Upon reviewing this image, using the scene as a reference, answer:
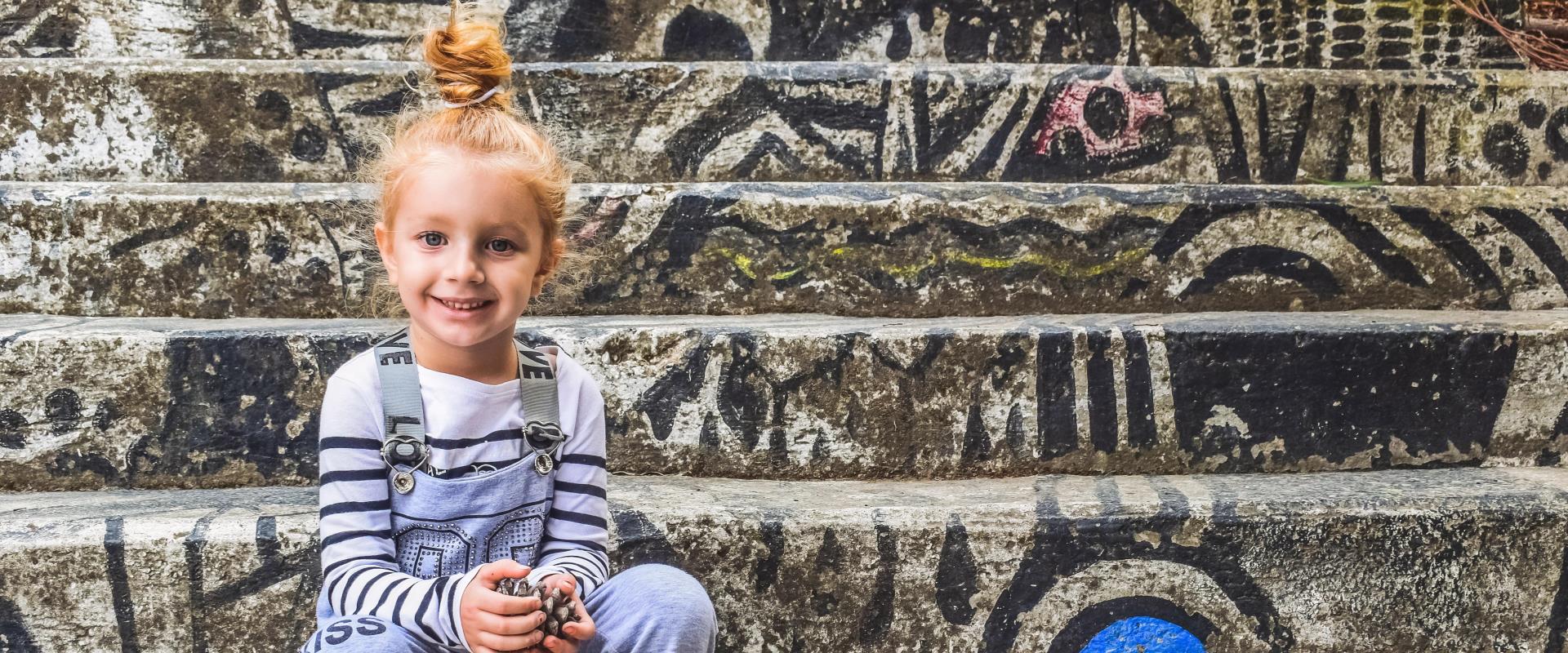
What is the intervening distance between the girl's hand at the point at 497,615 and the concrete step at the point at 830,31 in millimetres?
1822

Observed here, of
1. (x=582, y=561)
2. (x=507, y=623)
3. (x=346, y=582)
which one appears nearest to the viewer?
(x=507, y=623)

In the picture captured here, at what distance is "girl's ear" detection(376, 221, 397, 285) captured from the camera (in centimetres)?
147

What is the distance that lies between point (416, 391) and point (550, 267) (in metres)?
0.25

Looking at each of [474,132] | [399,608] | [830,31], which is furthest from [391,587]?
[830,31]

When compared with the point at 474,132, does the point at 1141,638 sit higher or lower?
lower

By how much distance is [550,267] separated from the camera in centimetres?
155

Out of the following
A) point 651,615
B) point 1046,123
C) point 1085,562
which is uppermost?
point 1046,123

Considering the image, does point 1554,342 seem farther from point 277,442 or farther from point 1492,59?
point 277,442

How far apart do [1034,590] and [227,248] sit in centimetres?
171

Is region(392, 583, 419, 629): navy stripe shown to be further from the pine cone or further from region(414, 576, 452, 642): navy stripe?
the pine cone

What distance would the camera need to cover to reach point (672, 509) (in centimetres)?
185

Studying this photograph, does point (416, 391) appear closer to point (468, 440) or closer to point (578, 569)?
point (468, 440)

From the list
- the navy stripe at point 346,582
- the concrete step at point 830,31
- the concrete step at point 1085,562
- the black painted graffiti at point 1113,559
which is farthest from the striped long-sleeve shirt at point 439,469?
the concrete step at point 830,31

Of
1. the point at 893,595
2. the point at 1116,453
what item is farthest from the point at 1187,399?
the point at 893,595
